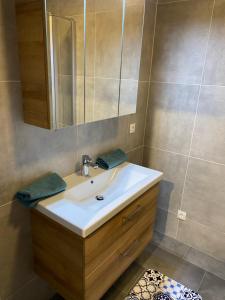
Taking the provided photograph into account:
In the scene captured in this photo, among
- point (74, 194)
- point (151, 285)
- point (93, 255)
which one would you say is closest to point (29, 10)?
point (74, 194)

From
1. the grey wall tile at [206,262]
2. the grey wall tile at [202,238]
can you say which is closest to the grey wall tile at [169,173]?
the grey wall tile at [202,238]

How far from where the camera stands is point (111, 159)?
172 cm

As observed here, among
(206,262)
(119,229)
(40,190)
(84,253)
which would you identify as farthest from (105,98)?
(206,262)

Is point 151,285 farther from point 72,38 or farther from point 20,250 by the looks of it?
point 72,38

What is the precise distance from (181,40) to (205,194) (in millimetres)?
1257

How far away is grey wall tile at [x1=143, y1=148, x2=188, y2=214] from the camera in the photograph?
2.04 meters

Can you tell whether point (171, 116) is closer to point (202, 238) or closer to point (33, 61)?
point (202, 238)

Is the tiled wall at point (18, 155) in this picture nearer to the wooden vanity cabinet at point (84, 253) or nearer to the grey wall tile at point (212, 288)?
the wooden vanity cabinet at point (84, 253)

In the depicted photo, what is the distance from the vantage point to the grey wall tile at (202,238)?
195cm

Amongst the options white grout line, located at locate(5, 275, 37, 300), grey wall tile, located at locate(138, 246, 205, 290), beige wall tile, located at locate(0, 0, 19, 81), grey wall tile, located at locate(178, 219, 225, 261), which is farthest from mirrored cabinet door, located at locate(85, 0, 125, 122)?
grey wall tile, located at locate(138, 246, 205, 290)

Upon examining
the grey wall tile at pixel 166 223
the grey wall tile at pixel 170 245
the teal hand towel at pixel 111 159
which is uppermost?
the teal hand towel at pixel 111 159

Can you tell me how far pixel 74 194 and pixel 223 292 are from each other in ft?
4.78

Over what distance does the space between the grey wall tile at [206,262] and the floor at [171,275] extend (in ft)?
0.12

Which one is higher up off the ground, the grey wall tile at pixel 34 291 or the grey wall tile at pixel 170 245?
the grey wall tile at pixel 34 291
